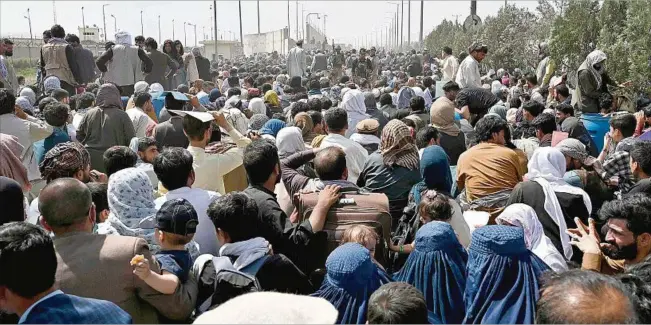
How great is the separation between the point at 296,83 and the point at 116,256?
10439mm

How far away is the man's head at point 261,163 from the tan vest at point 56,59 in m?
7.47

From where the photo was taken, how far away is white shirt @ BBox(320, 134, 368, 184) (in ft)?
18.2

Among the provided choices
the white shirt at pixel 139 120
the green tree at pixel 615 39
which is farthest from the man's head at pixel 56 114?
the green tree at pixel 615 39

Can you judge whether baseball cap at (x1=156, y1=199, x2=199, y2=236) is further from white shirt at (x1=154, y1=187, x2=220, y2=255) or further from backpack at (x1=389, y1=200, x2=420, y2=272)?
backpack at (x1=389, y1=200, x2=420, y2=272)

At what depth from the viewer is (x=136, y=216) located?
3270 mm

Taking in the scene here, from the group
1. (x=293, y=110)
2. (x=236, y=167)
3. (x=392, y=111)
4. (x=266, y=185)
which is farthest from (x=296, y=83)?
(x=266, y=185)

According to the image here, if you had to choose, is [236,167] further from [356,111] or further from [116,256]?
[356,111]

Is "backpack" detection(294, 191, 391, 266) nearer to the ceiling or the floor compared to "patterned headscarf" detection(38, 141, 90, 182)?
nearer to the floor

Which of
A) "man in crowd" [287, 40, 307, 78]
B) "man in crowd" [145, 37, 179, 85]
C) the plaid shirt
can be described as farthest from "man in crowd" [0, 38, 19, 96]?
"man in crowd" [287, 40, 307, 78]

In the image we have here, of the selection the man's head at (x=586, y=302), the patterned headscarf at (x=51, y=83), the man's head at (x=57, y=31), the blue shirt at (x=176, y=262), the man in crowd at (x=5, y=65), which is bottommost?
the blue shirt at (x=176, y=262)

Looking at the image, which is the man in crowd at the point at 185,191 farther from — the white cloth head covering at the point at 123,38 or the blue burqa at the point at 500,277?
the white cloth head covering at the point at 123,38

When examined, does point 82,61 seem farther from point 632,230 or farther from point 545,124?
point 632,230

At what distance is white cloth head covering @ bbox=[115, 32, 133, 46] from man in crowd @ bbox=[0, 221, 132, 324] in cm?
834

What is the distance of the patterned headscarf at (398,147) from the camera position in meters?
4.65
